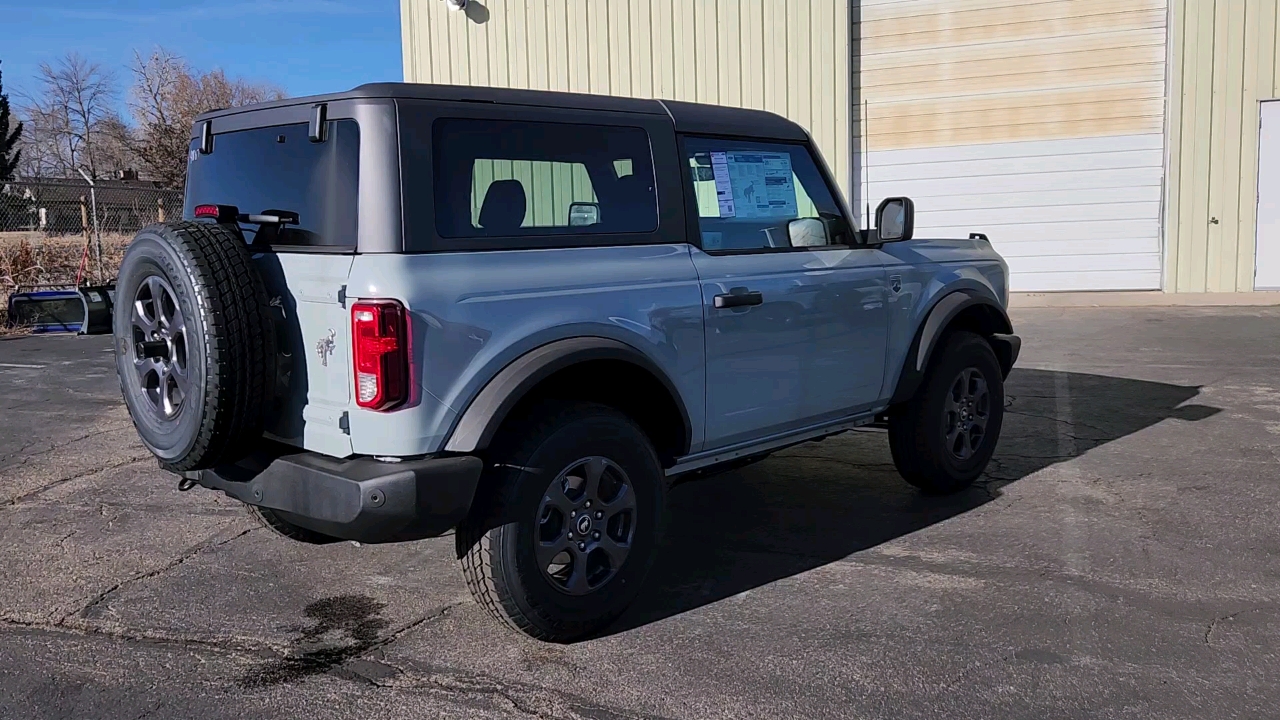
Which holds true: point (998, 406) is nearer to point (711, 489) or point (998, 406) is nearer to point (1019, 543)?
point (1019, 543)

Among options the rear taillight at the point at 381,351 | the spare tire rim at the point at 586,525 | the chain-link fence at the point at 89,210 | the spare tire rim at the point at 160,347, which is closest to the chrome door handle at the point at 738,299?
the spare tire rim at the point at 586,525

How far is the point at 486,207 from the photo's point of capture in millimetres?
3709

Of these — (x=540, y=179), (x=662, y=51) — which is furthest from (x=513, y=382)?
(x=662, y=51)

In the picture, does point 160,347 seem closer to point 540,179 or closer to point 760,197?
point 540,179

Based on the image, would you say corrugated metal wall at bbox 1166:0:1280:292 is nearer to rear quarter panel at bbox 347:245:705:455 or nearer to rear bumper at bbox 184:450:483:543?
rear quarter panel at bbox 347:245:705:455

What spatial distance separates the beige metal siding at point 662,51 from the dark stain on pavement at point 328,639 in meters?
13.2

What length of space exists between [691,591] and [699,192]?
5.21ft

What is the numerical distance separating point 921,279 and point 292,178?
3025 mm

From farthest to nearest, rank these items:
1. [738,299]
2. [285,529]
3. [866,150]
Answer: [866,150] → [285,529] → [738,299]

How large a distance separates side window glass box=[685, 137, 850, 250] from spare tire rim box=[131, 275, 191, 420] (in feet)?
6.44

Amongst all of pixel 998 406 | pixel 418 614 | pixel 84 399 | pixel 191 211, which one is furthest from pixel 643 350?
pixel 84 399

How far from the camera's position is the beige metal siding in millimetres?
16312

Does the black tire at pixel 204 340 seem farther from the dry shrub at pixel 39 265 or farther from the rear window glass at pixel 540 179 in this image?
the dry shrub at pixel 39 265

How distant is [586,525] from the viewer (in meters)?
3.85
